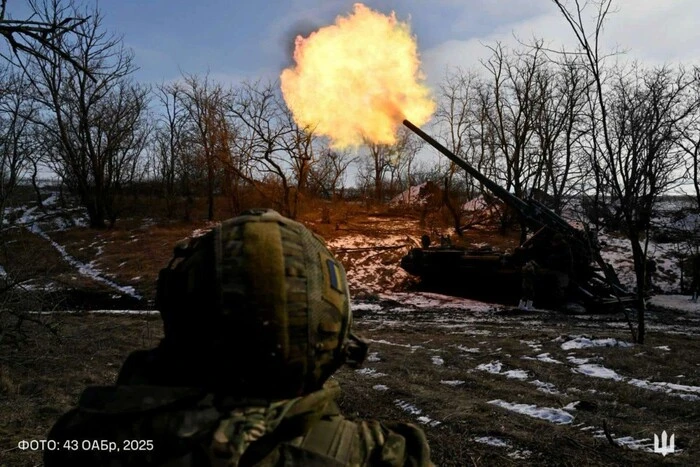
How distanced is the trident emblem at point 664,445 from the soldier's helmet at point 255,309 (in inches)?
130

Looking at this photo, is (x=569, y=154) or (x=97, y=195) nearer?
(x=569, y=154)

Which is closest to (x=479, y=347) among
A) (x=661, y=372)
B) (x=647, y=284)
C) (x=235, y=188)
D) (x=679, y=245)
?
(x=661, y=372)

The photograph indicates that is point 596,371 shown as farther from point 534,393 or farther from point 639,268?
point 639,268

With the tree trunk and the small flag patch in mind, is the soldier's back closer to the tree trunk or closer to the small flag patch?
the small flag patch

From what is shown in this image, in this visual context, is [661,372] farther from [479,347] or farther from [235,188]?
[235,188]

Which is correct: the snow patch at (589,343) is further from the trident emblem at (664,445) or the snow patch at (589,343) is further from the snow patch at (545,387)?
the trident emblem at (664,445)

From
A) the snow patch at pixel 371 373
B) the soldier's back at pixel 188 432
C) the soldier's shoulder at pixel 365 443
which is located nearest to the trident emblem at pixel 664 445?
the soldier's shoulder at pixel 365 443

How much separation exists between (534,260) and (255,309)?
14.4 metres

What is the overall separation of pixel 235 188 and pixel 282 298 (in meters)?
30.8

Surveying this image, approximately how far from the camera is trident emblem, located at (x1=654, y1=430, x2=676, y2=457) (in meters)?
3.67

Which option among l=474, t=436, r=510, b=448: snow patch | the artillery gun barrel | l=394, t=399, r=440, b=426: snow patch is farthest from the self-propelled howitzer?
l=474, t=436, r=510, b=448: snow patch

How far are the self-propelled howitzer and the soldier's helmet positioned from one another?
1188 cm

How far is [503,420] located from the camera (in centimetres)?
436

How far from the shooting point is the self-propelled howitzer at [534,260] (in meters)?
14.3
